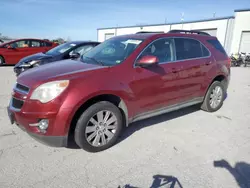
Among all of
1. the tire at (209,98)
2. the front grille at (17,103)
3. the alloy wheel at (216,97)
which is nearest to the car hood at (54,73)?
the front grille at (17,103)

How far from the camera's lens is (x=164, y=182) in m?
2.43

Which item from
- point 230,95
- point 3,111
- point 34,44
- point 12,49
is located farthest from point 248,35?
point 3,111

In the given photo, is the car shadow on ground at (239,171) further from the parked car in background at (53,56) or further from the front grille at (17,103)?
the parked car in background at (53,56)

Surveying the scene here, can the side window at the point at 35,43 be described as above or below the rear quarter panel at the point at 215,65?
above

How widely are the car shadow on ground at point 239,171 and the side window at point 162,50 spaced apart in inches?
74.1

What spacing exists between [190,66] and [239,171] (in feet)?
6.77

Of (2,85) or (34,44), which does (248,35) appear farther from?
(2,85)

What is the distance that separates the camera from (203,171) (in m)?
2.64

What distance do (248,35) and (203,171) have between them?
1878cm

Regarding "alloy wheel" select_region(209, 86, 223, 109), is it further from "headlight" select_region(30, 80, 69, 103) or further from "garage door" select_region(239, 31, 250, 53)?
"garage door" select_region(239, 31, 250, 53)

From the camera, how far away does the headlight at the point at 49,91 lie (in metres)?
2.59

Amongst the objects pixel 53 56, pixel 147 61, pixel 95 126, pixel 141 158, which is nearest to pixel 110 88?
pixel 95 126

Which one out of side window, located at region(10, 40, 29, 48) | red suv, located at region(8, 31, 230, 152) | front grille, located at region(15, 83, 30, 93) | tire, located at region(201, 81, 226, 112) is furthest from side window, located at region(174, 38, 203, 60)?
side window, located at region(10, 40, 29, 48)

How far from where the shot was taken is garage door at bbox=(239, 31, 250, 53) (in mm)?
17598
